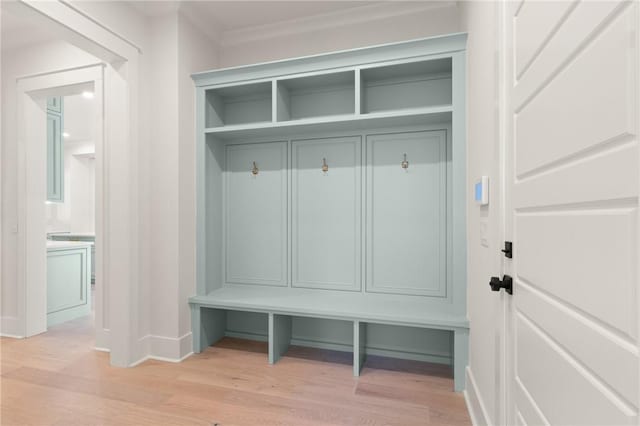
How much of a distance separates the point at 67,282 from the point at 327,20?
3763mm

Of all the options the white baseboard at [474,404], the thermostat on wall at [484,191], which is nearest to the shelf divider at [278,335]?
the white baseboard at [474,404]

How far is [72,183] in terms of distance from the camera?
6.78m

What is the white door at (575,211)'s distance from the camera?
647 mm

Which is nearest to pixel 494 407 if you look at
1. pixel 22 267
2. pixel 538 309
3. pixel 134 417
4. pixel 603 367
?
pixel 538 309

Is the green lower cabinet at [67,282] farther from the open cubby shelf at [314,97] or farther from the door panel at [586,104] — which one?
the door panel at [586,104]

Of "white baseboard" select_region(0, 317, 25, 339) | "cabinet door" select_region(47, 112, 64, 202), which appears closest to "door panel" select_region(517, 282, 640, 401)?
"white baseboard" select_region(0, 317, 25, 339)

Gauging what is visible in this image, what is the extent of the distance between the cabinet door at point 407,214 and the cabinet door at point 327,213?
0.13 metres

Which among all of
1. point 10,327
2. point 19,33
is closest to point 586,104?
point 19,33

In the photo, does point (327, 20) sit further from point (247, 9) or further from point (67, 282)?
point (67, 282)

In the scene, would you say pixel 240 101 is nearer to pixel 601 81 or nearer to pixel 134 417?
pixel 134 417

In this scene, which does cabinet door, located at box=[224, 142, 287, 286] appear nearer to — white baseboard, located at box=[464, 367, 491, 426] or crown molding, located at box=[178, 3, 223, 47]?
crown molding, located at box=[178, 3, 223, 47]

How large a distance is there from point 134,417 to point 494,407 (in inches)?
73.5

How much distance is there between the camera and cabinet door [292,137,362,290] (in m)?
2.78

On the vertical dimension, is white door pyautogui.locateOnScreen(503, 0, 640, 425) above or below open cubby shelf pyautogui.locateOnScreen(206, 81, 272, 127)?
below
